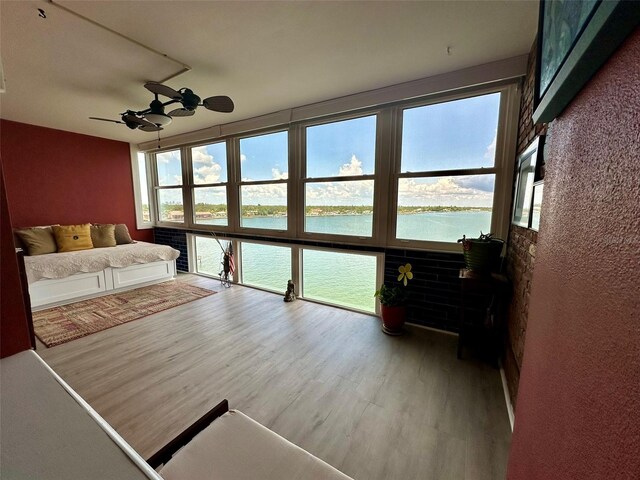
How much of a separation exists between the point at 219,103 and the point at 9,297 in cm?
229

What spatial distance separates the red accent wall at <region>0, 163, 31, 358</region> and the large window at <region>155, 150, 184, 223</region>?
15.6 feet

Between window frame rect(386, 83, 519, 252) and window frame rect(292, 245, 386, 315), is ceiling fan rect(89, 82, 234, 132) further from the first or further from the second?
window frame rect(292, 245, 386, 315)

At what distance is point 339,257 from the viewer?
3.50 metres

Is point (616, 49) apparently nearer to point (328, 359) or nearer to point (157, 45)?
point (328, 359)

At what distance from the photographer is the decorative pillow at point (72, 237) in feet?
13.0

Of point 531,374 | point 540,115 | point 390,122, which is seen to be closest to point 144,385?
point 531,374

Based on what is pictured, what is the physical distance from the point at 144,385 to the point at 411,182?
305 centimetres

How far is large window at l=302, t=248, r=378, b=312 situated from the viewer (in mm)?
3285

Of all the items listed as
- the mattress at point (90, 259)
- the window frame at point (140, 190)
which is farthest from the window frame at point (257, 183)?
the window frame at point (140, 190)

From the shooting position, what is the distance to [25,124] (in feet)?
12.8

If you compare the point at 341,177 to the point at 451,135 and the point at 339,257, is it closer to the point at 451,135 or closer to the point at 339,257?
the point at 339,257

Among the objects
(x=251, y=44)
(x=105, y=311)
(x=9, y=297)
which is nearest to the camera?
(x=9, y=297)

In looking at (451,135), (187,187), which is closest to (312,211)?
(451,135)

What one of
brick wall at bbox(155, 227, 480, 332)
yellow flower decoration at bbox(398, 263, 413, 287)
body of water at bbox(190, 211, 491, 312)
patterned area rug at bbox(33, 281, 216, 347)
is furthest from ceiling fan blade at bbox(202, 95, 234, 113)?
patterned area rug at bbox(33, 281, 216, 347)
